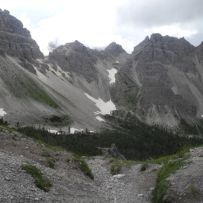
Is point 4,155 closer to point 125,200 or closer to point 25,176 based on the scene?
point 25,176

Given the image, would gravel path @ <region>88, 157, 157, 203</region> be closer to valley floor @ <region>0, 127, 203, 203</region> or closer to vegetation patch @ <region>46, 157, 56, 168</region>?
valley floor @ <region>0, 127, 203, 203</region>

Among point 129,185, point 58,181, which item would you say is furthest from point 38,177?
point 129,185

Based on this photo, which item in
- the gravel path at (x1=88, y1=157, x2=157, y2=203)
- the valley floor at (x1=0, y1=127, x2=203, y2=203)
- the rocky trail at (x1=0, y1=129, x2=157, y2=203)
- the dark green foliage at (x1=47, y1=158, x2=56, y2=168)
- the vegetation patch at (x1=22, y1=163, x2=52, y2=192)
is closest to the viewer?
the rocky trail at (x1=0, y1=129, x2=157, y2=203)

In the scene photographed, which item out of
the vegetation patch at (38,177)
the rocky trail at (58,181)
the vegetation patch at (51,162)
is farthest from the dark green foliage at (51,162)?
the vegetation patch at (38,177)

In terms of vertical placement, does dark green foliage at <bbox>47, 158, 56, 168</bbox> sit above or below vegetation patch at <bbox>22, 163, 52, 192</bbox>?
above

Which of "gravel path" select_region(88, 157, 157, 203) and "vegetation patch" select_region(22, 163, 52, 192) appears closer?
"vegetation patch" select_region(22, 163, 52, 192)

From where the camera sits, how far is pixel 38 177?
29.1m

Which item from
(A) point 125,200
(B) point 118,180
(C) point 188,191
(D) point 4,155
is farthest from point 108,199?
(B) point 118,180

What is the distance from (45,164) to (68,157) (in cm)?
564

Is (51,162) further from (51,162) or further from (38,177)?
(38,177)

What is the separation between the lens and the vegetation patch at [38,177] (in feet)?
90.6

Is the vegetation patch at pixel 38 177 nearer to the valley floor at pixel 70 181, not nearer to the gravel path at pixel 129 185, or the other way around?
the valley floor at pixel 70 181

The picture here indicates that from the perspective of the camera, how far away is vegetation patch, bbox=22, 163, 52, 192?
27.6 metres

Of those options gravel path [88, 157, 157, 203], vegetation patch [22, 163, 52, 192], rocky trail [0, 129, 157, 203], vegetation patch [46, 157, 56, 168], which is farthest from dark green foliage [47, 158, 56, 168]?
gravel path [88, 157, 157, 203]
